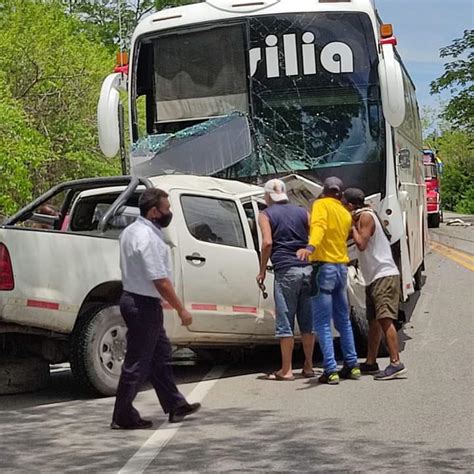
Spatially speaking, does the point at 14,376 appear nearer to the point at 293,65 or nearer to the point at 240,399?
the point at 240,399

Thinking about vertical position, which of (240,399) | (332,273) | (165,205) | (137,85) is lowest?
(240,399)

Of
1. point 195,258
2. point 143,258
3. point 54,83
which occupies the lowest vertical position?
point 195,258

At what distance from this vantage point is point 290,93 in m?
11.5

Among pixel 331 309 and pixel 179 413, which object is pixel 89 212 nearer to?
pixel 331 309

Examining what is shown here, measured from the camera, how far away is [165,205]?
24.9ft

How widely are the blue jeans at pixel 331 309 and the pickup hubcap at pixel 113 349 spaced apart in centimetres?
177

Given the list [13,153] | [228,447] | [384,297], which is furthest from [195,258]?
[13,153]

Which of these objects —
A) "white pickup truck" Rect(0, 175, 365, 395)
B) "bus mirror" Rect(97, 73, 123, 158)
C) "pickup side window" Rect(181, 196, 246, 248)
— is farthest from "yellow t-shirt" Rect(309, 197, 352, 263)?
"bus mirror" Rect(97, 73, 123, 158)

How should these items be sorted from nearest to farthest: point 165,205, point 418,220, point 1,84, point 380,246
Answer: point 165,205, point 380,246, point 418,220, point 1,84

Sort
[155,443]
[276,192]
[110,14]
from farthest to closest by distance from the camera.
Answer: [110,14] → [276,192] → [155,443]

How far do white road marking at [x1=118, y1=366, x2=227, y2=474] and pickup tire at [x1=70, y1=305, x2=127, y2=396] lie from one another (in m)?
0.70

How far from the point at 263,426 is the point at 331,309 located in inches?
79.1

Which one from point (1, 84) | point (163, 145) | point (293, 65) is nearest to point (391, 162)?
point (293, 65)

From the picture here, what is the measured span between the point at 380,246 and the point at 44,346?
3192 millimetres
